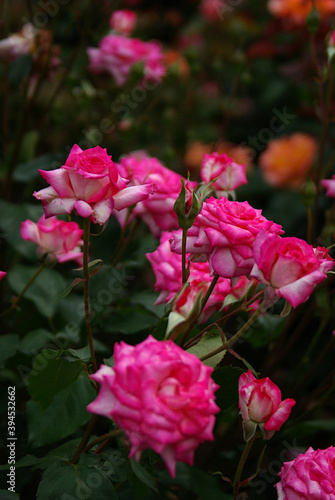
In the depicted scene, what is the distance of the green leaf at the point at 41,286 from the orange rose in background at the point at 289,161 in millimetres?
927

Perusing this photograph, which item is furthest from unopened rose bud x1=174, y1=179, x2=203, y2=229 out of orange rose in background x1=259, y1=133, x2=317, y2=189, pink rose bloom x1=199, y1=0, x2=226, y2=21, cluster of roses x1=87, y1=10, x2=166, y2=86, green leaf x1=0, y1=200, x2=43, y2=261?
pink rose bloom x1=199, y1=0, x2=226, y2=21

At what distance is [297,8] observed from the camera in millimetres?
1637

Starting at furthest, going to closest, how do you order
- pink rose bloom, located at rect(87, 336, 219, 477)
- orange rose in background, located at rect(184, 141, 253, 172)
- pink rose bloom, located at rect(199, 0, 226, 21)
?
pink rose bloom, located at rect(199, 0, 226, 21) → orange rose in background, located at rect(184, 141, 253, 172) → pink rose bloom, located at rect(87, 336, 219, 477)

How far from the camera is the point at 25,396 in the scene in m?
0.73

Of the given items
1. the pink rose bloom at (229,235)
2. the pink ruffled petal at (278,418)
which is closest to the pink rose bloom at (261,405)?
the pink ruffled petal at (278,418)

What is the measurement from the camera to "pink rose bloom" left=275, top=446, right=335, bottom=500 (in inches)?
18.1

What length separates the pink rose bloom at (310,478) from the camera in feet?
1.51

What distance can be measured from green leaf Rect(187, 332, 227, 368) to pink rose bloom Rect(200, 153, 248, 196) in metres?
0.18

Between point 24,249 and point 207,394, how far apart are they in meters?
0.56

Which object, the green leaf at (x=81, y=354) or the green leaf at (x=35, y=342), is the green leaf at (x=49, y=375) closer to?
the green leaf at (x=81, y=354)

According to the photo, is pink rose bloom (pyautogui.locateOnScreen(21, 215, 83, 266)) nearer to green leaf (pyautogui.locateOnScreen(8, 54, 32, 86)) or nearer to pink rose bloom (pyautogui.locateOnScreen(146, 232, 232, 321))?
pink rose bloom (pyautogui.locateOnScreen(146, 232, 232, 321))

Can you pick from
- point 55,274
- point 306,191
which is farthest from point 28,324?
point 306,191

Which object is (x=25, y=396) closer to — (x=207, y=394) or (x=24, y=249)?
(x=24, y=249)

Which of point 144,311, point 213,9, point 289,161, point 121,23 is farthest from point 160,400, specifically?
point 213,9
